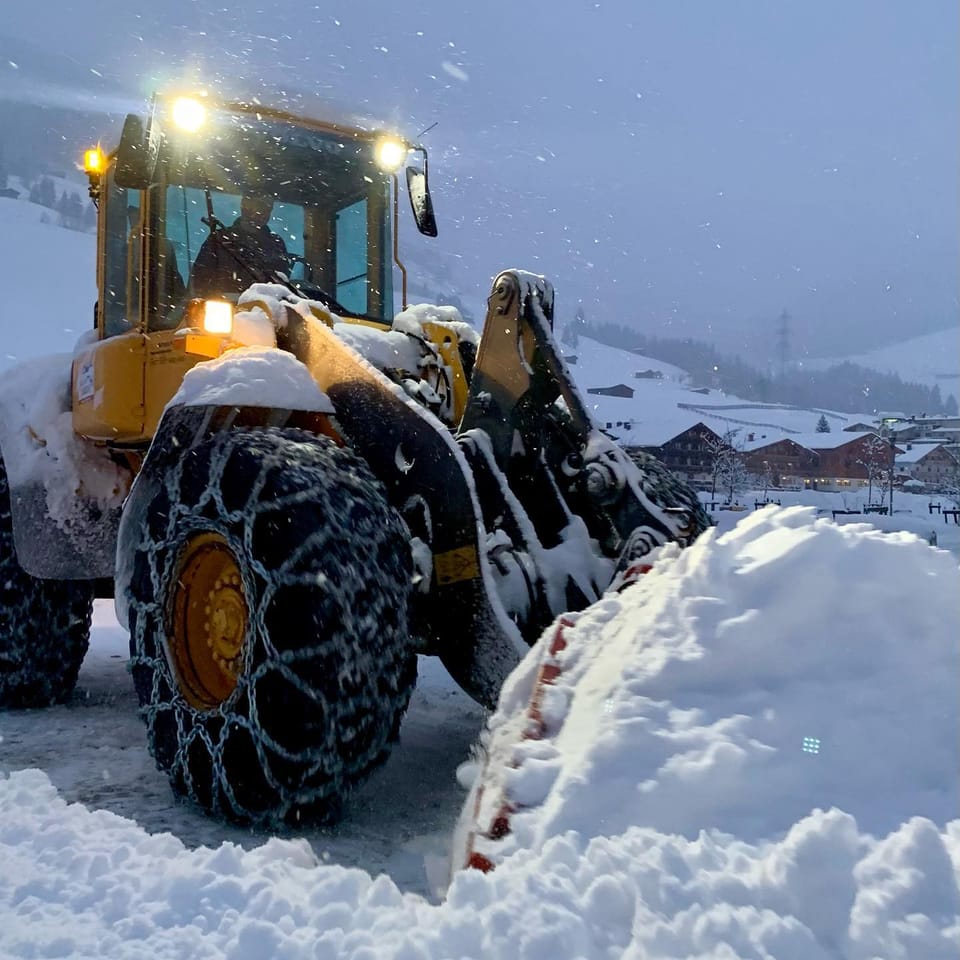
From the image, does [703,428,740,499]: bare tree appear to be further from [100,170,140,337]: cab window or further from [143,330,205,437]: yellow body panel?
[143,330,205,437]: yellow body panel

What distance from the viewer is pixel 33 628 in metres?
4.91

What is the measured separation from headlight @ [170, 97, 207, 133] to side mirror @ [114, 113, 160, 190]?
0.36 meters

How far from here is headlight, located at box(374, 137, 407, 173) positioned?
5254 millimetres

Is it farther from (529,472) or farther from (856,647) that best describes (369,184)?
(856,647)

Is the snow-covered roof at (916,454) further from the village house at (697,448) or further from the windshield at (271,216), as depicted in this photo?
the windshield at (271,216)

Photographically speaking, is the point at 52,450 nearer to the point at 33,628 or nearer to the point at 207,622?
the point at 33,628

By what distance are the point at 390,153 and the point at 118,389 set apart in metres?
1.97

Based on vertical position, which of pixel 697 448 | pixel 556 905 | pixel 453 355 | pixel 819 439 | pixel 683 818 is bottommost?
pixel 697 448

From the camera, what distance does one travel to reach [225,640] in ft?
10.4

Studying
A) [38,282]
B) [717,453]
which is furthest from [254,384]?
[38,282]

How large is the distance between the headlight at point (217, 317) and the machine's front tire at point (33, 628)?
168cm

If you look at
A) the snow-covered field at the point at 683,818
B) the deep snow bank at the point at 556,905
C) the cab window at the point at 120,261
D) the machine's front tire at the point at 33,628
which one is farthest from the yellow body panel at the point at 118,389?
the deep snow bank at the point at 556,905

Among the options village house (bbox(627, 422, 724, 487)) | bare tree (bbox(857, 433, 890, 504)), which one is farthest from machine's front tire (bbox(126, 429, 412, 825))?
village house (bbox(627, 422, 724, 487))

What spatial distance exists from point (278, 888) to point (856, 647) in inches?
50.7
